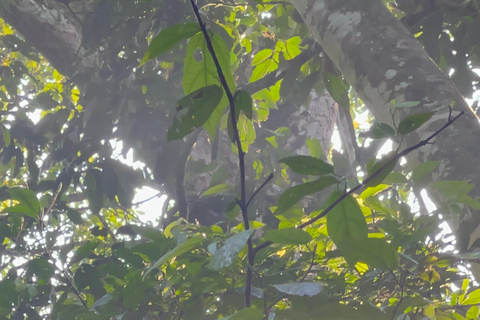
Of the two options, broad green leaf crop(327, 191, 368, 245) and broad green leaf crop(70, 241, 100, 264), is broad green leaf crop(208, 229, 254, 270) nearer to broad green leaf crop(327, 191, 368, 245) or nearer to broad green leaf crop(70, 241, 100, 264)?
broad green leaf crop(327, 191, 368, 245)

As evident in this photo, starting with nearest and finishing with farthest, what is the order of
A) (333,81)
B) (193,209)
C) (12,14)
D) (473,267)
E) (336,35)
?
(473,267) → (336,35) → (333,81) → (193,209) → (12,14)

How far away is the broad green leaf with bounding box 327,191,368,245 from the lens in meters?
0.72

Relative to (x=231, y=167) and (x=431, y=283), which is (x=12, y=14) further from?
(x=431, y=283)

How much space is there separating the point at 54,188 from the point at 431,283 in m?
1.83

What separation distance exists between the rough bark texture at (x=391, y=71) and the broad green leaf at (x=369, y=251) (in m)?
0.35

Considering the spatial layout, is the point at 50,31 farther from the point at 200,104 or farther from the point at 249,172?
the point at 200,104

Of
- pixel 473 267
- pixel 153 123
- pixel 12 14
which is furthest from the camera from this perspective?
pixel 12 14

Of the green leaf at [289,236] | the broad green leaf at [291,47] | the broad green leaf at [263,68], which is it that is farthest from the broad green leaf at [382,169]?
the broad green leaf at [291,47]

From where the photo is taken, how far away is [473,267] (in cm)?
109

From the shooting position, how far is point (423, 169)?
2.83ft

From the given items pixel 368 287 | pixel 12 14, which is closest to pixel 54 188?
pixel 12 14

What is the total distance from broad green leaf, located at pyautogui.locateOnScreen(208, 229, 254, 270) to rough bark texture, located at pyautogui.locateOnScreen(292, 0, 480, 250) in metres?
0.54

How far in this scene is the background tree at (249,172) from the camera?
76 centimetres

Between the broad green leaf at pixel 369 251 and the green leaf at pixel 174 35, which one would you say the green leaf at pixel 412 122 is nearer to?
the broad green leaf at pixel 369 251
